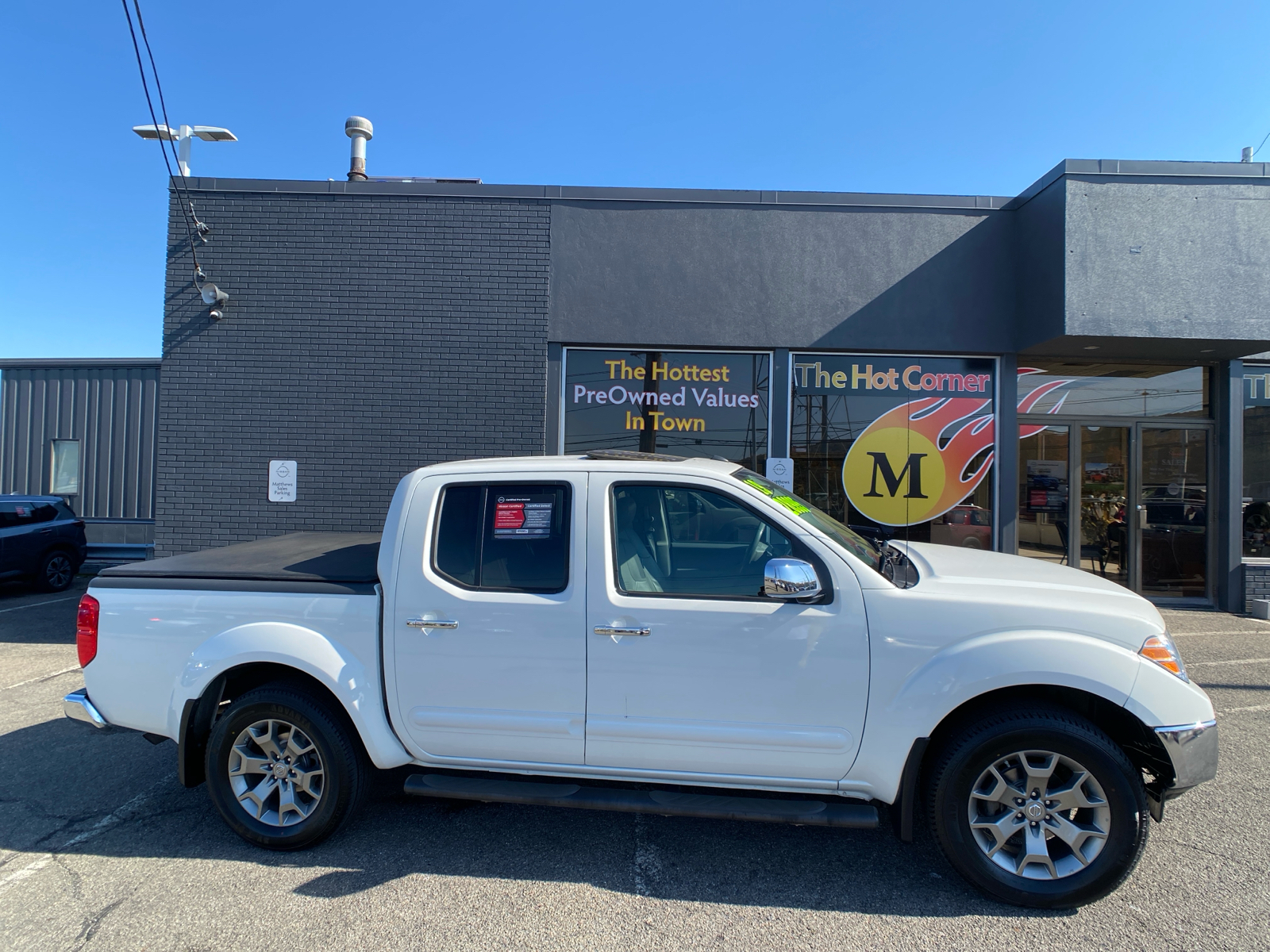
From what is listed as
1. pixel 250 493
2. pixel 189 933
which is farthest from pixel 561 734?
pixel 250 493

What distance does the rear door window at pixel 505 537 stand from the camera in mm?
3373

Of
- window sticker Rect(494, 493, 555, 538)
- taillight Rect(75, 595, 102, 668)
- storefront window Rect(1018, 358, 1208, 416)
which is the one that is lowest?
taillight Rect(75, 595, 102, 668)

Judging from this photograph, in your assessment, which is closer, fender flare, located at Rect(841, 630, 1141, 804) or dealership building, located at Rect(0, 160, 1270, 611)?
fender flare, located at Rect(841, 630, 1141, 804)

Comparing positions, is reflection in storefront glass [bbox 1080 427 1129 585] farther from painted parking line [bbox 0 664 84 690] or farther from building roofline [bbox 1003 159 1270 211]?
painted parking line [bbox 0 664 84 690]

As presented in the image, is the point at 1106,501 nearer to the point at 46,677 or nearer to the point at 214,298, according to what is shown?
the point at 214,298

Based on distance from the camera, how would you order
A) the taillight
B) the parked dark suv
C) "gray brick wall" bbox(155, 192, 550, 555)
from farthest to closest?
the parked dark suv → "gray brick wall" bbox(155, 192, 550, 555) → the taillight

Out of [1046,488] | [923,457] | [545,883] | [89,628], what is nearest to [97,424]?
[89,628]

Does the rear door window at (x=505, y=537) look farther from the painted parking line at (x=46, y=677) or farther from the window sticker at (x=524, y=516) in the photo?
the painted parking line at (x=46, y=677)

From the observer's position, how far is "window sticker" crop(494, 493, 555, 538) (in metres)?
3.44

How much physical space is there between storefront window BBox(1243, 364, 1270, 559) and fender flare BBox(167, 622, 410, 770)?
10960 millimetres

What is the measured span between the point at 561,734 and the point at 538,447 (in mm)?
5677

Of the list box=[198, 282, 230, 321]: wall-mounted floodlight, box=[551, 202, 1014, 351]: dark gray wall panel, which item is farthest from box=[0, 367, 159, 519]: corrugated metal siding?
box=[551, 202, 1014, 351]: dark gray wall panel

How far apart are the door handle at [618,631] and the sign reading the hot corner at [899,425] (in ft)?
20.1

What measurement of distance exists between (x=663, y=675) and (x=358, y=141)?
9570mm
